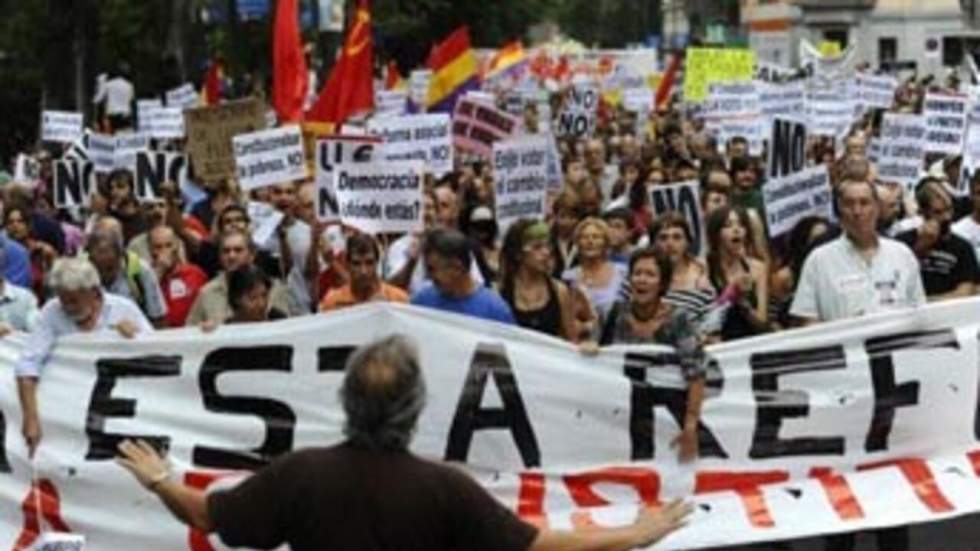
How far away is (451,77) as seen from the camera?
20.9m

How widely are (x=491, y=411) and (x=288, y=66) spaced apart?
328 inches

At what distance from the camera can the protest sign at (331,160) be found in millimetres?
Result: 11797

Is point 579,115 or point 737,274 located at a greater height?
point 579,115

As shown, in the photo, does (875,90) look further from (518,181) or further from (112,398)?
(112,398)

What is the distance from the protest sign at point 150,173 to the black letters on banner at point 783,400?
21.6ft

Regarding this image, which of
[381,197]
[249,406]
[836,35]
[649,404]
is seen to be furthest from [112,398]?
[836,35]

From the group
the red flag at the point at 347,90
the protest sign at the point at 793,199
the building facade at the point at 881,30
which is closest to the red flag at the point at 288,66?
the red flag at the point at 347,90

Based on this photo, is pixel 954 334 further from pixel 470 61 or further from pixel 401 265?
pixel 470 61

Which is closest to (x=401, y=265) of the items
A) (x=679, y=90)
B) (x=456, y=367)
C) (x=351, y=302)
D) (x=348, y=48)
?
(x=351, y=302)

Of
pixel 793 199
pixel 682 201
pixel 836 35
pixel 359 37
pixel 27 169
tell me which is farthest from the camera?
pixel 836 35

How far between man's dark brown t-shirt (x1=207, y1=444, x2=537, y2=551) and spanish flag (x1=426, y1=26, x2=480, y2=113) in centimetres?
1532

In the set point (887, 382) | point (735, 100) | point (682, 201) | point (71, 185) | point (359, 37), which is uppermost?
point (359, 37)

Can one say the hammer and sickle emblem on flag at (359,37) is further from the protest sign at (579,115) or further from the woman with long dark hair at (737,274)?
Result: the woman with long dark hair at (737,274)

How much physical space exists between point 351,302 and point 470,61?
39.0 feet
